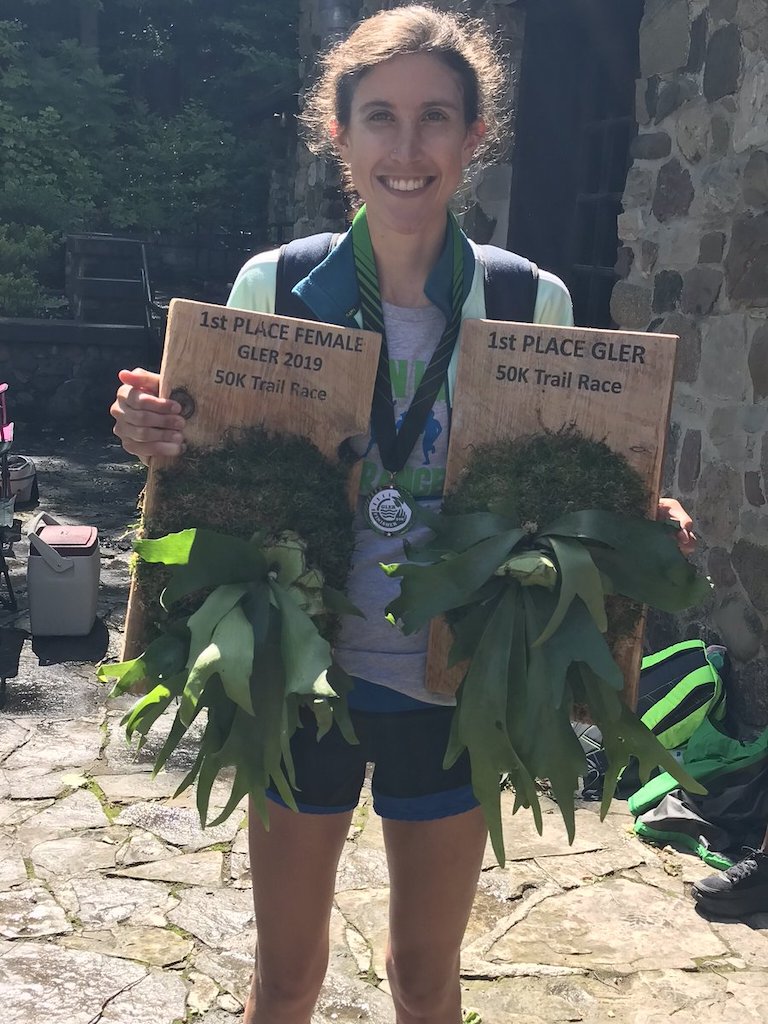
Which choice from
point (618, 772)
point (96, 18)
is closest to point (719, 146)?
point (618, 772)

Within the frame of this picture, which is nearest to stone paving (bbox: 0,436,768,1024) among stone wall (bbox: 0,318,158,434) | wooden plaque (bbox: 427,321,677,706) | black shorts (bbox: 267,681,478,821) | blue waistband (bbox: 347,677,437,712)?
black shorts (bbox: 267,681,478,821)

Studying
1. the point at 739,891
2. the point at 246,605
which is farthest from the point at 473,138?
the point at 739,891

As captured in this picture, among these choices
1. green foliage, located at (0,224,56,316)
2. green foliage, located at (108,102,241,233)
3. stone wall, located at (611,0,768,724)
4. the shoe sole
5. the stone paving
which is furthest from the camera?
green foliage, located at (108,102,241,233)

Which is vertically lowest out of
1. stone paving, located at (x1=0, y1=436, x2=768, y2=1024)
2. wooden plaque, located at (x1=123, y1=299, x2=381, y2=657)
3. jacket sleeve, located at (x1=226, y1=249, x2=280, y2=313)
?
stone paving, located at (x1=0, y1=436, x2=768, y2=1024)

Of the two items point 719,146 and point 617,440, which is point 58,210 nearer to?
point 719,146

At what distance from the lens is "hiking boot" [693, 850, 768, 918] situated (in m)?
3.08

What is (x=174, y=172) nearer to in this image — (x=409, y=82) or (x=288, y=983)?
(x=409, y=82)

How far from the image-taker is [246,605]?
5.04 ft

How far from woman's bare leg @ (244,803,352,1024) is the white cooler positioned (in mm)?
3377

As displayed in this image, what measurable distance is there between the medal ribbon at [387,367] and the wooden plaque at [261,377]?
48mm

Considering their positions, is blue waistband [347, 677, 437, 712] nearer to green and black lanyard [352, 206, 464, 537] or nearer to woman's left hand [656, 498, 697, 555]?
green and black lanyard [352, 206, 464, 537]

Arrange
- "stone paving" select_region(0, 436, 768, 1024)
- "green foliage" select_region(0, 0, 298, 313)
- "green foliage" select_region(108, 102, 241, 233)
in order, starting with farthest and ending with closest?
"green foliage" select_region(108, 102, 241, 233) < "green foliage" select_region(0, 0, 298, 313) < "stone paving" select_region(0, 436, 768, 1024)

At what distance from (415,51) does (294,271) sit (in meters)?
0.39

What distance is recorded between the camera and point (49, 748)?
3.97 m
